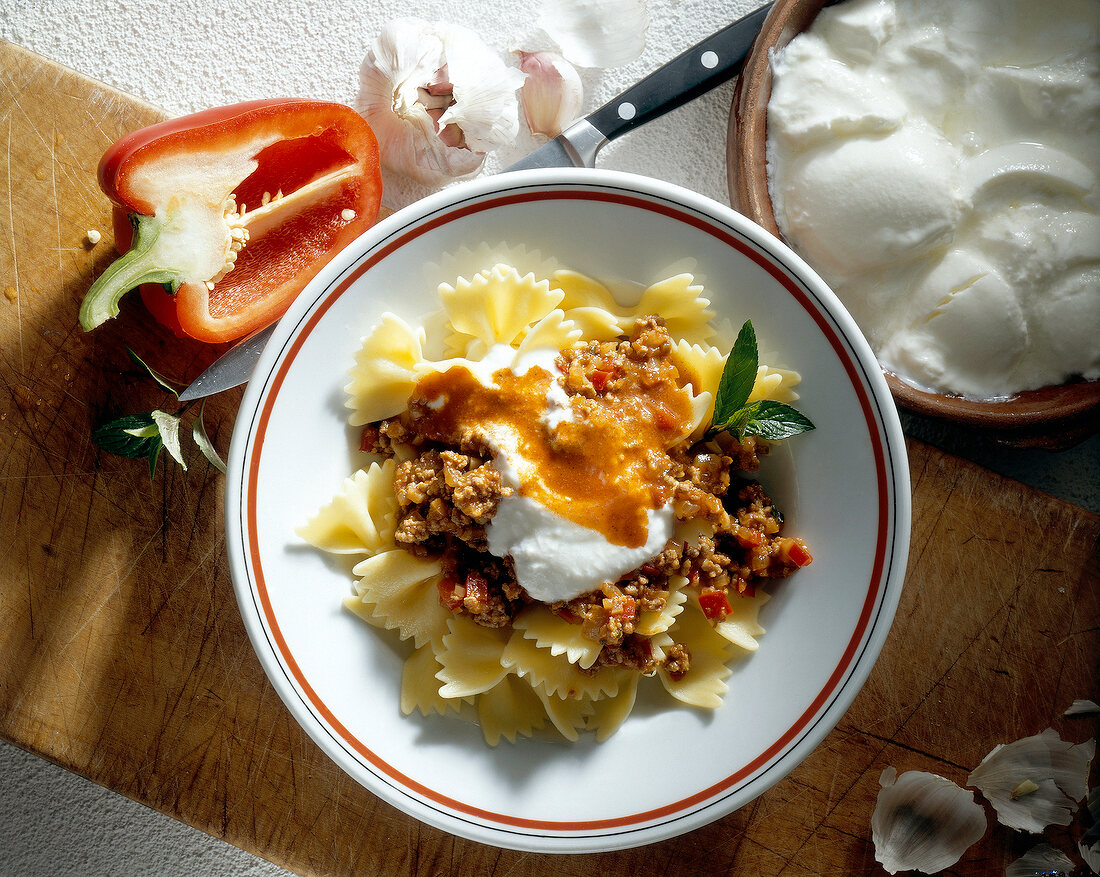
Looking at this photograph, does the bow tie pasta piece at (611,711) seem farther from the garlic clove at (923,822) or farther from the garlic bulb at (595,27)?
the garlic bulb at (595,27)

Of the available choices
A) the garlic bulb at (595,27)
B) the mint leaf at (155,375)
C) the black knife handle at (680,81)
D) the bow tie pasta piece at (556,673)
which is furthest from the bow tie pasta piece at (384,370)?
the garlic bulb at (595,27)

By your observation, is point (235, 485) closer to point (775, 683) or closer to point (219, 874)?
point (775, 683)

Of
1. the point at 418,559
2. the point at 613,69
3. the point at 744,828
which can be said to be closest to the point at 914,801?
the point at 744,828

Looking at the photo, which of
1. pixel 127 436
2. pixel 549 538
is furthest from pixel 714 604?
pixel 127 436

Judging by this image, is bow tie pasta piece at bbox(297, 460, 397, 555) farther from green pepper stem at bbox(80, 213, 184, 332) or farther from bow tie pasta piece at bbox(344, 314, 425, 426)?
green pepper stem at bbox(80, 213, 184, 332)

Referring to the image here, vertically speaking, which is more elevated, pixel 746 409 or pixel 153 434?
pixel 153 434

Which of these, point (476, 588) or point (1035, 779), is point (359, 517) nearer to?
point (476, 588)

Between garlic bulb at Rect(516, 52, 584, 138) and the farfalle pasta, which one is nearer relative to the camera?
the farfalle pasta

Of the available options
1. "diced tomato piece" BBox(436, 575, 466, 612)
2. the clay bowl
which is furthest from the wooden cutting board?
the clay bowl
